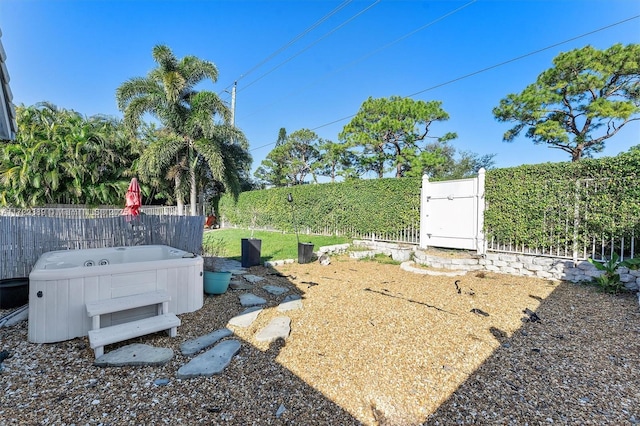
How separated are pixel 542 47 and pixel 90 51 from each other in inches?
525

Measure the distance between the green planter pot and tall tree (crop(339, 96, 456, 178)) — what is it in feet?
43.0

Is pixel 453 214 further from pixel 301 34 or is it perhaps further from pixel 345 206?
pixel 301 34

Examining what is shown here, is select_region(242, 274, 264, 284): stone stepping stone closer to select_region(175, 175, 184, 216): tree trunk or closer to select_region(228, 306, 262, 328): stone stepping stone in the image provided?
select_region(228, 306, 262, 328): stone stepping stone

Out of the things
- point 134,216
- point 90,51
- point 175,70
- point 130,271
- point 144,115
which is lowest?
point 130,271

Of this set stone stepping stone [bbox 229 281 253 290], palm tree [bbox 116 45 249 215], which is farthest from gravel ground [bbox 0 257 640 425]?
palm tree [bbox 116 45 249 215]

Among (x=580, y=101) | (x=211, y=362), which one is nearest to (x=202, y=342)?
(x=211, y=362)

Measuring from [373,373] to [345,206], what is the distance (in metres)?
7.58

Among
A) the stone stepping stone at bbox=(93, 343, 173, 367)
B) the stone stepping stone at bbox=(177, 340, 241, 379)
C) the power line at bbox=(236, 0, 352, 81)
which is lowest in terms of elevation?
the stone stepping stone at bbox=(177, 340, 241, 379)

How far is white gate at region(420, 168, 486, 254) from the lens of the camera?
633 centimetres

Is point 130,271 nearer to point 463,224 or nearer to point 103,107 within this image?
point 463,224

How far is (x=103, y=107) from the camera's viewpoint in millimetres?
15992

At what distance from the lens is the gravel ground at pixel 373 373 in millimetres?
1815

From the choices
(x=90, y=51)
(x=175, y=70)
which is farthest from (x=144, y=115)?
(x=90, y=51)

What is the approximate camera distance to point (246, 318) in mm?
3408
